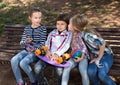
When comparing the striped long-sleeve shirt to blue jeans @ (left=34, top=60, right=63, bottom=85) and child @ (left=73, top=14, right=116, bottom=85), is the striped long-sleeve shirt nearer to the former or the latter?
blue jeans @ (left=34, top=60, right=63, bottom=85)

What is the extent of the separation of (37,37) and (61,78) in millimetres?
873

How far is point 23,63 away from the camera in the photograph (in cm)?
493

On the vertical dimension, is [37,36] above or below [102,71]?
above

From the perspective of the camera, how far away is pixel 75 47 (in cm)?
487

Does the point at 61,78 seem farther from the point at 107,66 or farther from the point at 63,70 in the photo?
the point at 107,66

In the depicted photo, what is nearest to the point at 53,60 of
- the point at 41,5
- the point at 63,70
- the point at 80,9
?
the point at 63,70

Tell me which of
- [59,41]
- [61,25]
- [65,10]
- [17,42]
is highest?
[61,25]

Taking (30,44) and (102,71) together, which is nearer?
(102,71)

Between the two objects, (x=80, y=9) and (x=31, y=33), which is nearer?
(x=31, y=33)

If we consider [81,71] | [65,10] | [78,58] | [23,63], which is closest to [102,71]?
[81,71]

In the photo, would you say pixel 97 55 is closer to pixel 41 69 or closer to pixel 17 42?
pixel 41 69

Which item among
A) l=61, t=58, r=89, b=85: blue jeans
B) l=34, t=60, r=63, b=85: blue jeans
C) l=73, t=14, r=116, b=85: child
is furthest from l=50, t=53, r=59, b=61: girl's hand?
l=73, t=14, r=116, b=85: child

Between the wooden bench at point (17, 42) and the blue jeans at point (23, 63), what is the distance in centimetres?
30

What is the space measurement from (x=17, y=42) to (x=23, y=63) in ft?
3.37
